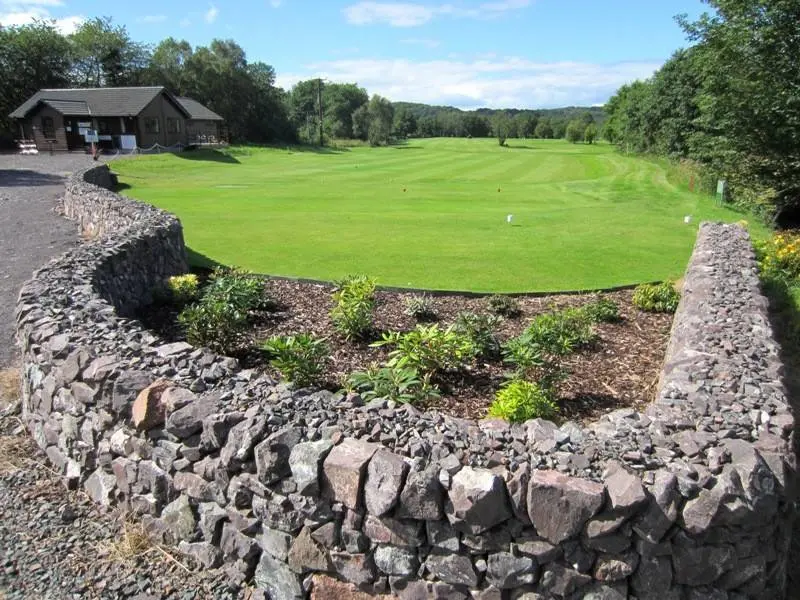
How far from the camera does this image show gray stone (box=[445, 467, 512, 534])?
317 centimetres

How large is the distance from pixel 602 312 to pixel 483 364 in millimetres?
2698

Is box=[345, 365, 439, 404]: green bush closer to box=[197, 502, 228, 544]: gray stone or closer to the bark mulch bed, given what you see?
the bark mulch bed

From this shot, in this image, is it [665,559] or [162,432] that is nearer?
[665,559]

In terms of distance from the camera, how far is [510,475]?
328 cm

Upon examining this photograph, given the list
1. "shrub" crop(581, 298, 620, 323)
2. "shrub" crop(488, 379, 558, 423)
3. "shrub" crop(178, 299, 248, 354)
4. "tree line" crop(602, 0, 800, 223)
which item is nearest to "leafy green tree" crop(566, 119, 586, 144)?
"tree line" crop(602, 0, 800, 223)

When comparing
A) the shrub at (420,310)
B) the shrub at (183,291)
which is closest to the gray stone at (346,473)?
the shrub at (420,310)

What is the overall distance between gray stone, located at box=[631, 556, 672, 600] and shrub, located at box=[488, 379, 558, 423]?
1.96 m

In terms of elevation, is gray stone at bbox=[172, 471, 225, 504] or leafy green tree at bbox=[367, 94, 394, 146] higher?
leafy green tree at bbox=[367, 94, 394, 146]

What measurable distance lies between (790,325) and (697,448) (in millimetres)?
6795

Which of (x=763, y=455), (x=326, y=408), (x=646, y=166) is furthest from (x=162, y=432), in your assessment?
(x=646, y=166)

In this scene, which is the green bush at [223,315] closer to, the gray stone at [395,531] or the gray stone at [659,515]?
the gray stone at [395,531]

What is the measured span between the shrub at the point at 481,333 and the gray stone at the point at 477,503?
154 inches

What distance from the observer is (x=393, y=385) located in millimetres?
5762

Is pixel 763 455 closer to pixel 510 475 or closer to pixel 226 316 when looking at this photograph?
pixel 510 475
